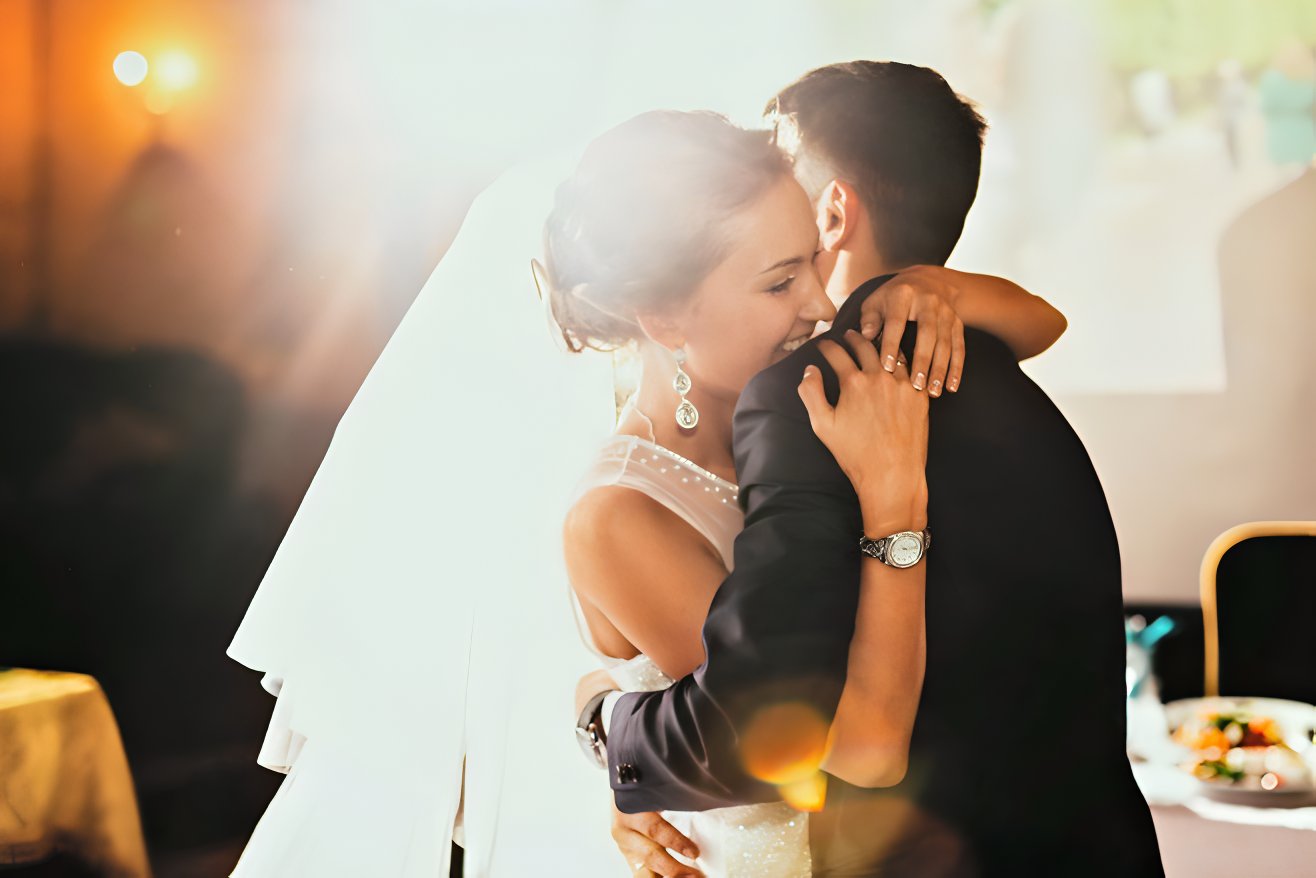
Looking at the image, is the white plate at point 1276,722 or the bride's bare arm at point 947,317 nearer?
the bride's bare arm at point 947,317

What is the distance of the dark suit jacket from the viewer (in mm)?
1099

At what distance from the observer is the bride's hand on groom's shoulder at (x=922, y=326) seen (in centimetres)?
115

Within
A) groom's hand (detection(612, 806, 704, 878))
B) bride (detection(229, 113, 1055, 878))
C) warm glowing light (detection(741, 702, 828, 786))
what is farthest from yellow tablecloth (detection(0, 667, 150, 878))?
warm glowing light (detection(741, 702, 828, 786))

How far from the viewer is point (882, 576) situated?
3.73ft

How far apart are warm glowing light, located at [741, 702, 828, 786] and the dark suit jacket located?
0.01 m

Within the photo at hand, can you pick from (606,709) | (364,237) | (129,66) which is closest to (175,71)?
(129,66)

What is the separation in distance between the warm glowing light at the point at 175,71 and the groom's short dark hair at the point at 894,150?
1110 mm

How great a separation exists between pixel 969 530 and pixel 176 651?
61.5 inches

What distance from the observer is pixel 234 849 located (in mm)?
2041

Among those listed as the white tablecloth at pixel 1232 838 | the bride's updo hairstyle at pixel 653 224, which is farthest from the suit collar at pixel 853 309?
the white tablecloth at pixel 1232 838

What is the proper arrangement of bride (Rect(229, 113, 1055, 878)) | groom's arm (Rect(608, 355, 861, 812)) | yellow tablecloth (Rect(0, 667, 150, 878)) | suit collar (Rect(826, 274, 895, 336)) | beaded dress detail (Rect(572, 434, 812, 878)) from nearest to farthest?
groom's arm (Rect(608, 355, 861, 812)), suit collar (Rect(826, 274, 895, 336)), beaded dress detail (Rect(572, 434, 812, 878)), bride (Rect(229, 113, 1055, 878)), yellow tablecloth (Rect(0, 667, 150, 878))

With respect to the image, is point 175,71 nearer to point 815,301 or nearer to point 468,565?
point 468,565

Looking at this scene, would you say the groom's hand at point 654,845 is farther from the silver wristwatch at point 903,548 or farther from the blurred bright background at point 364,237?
the blurred bright background at point 364,237

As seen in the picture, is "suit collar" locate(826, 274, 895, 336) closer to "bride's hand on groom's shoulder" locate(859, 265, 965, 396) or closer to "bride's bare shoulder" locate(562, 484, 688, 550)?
"bride's hand on groom's shoulder" locate(859, 265, 965, 396)
